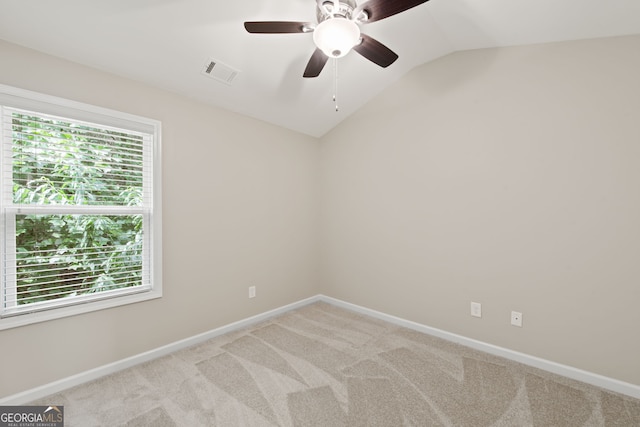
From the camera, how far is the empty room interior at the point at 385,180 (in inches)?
74.8

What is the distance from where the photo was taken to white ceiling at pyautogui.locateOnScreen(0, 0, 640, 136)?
178 centimetres

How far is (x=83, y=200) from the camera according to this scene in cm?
209

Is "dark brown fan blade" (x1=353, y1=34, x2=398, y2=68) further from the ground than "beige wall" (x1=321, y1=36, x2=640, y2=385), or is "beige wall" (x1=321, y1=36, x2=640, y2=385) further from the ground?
A: "dark brown fan blade" (x1=353, y1=34, x2=398, y2=68)

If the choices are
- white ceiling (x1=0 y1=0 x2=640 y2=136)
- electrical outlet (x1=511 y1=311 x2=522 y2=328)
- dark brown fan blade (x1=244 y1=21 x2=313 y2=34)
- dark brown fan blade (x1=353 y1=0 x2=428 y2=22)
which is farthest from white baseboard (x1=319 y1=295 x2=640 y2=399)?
dark brown fan blade (x1=244 y1=21 x2=313 y2=34)

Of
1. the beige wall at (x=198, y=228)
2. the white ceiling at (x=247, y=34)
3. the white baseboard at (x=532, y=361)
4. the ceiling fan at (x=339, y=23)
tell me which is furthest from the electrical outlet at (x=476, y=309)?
the ceiling fan at (x=339, y=23)

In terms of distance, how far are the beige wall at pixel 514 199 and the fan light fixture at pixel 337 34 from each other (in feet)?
5.23

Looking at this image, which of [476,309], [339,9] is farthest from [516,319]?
[339,9]

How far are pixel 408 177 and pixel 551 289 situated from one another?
60.2 inches

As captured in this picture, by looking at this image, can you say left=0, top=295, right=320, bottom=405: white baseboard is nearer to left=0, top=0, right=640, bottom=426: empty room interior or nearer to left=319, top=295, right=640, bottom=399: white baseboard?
left=0, top=0, right=640, bottom=426: empty room interior

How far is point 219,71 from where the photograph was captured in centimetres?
242

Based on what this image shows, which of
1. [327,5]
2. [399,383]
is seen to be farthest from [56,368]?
[327,5]

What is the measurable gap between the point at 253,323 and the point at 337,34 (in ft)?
9.18

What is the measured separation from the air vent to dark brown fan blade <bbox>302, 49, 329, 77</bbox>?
0.74m

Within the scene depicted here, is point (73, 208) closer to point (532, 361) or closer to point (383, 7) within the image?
point (383, 7)
